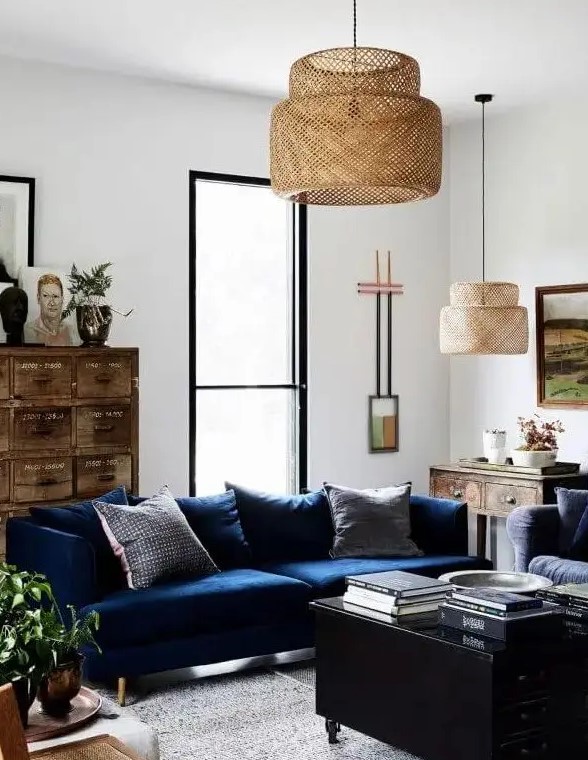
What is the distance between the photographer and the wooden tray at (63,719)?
2.53 metres

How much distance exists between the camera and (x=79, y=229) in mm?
6188

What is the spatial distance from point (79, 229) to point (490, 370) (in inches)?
114

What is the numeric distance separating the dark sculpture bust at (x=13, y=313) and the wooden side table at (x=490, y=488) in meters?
2.78

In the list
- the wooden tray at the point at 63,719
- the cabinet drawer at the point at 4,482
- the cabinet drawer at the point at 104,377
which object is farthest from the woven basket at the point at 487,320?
the wooden tray at the point at 63,719

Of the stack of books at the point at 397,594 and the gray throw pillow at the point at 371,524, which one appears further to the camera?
the gray throw pillow at the point at 371,524

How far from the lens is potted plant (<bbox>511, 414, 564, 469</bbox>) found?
6.40 metres

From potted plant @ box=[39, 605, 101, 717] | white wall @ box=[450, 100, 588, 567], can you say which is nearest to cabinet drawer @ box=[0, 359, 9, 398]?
potted plant @ box=[39, 605, 101, 717]

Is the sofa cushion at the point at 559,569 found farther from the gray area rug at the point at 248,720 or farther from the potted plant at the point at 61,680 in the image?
the potted plant at the point at 61,680

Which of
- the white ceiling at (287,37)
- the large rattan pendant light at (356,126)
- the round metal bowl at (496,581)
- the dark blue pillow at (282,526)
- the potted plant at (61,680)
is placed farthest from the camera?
the dark blue pillow at (282,526)

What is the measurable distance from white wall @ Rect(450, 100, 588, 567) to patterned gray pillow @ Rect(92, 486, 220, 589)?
108 inches

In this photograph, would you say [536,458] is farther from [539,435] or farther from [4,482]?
[4,482]

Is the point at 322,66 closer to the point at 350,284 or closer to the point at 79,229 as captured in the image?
the point at 79,229

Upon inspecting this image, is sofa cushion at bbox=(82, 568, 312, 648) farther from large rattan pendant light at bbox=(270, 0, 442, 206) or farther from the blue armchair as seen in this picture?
large rattan pendant light at bbox=(270, 0, 442, 206)

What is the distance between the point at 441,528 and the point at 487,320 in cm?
135
